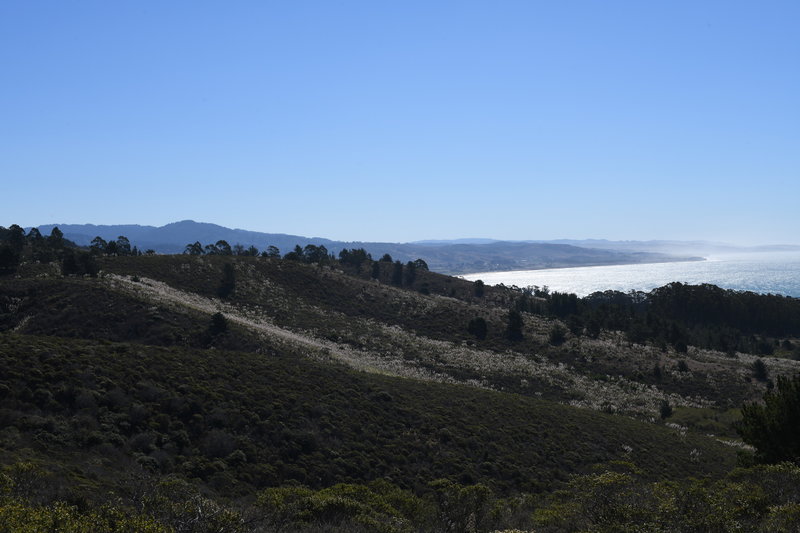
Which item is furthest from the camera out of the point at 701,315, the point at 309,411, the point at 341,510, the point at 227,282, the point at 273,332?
the point at 701,315

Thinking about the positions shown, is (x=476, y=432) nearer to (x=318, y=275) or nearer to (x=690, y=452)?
(x=690, y=452)

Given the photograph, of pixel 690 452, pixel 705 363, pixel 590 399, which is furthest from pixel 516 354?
pixel 690 452

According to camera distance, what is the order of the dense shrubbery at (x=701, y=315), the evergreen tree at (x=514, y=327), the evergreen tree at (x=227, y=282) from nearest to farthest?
the evergreen tree at (x=227, y=282) < the evergreen tree at (x=514, y=327) < the dense shrubbery at (x=701, y=315)

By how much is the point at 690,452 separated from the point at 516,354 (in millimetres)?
35189

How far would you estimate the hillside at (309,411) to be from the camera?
18.1 m

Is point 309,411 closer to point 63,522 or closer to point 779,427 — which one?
point 63,522

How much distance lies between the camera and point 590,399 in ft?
185

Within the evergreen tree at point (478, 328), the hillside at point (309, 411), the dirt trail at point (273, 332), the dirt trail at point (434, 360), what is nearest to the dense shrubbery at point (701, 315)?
the evergreen tree at point (478, 328)

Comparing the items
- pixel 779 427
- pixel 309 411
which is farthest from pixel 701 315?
pixel 309 411

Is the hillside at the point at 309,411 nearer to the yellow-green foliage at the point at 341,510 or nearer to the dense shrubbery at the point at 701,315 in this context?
the yellow-green foliage at the point at 341,510

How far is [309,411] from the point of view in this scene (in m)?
30.4

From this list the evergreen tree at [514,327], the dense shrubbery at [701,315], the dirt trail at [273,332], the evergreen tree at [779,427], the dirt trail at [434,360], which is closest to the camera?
the evergreen tree at [779,427]

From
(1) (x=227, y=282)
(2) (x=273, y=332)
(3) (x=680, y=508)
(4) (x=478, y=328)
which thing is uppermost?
(1) (x=227, y=282)

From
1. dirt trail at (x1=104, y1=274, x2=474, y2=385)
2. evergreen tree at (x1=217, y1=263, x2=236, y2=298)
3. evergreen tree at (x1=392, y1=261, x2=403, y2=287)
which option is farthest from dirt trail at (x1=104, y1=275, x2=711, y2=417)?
evergreen tree at (x1=392, y1=261, x2=403, y2=287)
